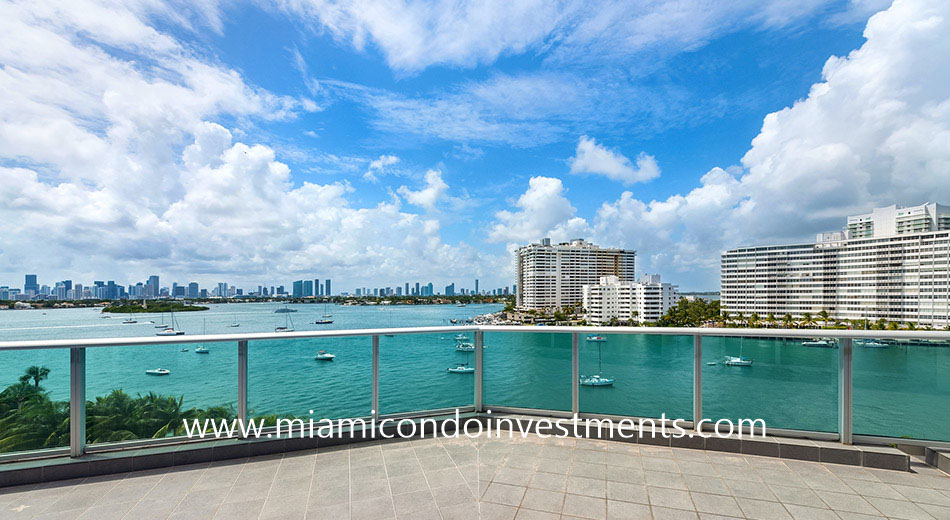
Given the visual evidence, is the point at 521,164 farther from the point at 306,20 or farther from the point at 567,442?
the point at 567,442

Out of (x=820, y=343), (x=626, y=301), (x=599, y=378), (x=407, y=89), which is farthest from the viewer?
(x=626, y=301)

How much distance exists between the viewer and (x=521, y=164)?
34.2 metres

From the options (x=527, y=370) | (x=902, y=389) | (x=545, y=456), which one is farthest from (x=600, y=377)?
(x=902, y=389)

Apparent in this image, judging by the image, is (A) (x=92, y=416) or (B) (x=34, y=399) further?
(A) (x=92, y=416)

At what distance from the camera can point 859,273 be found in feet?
238

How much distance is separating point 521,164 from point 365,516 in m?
33.6

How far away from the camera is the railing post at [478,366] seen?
4.24 metres

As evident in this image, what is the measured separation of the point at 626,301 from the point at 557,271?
573 inches

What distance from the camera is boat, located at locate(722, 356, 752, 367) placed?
3697 mm

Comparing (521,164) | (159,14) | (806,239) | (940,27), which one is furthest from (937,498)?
(806,239)

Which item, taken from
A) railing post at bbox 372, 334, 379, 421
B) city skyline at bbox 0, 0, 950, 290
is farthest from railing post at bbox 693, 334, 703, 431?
city skyline at bbox 0, 0, 950, 290

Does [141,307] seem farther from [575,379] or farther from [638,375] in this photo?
[638,375]

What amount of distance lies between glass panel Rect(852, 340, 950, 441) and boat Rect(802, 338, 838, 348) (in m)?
0.16

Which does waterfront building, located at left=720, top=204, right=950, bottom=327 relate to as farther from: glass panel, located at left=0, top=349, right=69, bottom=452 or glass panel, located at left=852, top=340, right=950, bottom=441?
glass panel, located at left=0, top=349, right=69, bottom=452
